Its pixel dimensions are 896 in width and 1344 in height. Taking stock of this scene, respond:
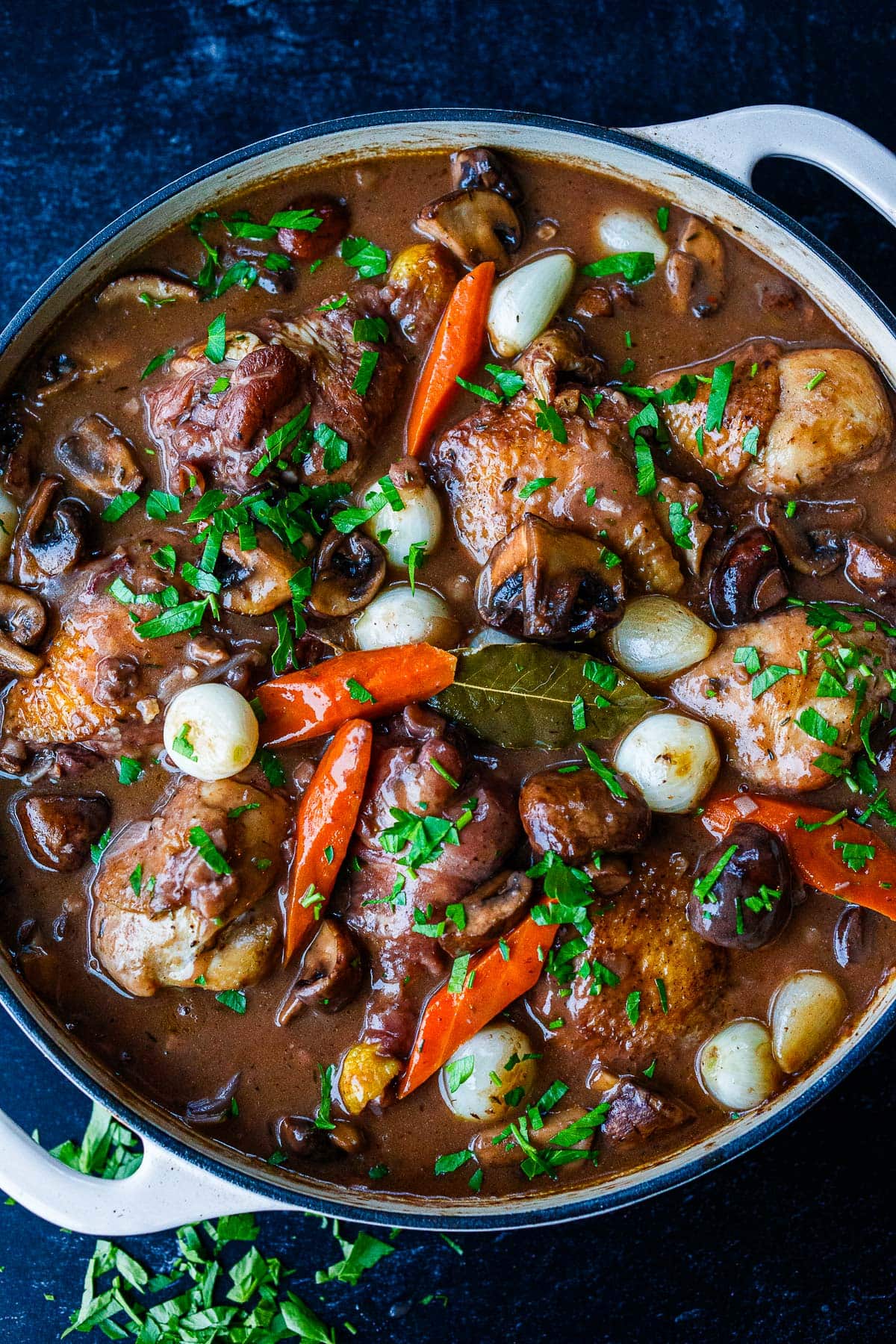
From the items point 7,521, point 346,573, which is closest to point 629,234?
point 346,573

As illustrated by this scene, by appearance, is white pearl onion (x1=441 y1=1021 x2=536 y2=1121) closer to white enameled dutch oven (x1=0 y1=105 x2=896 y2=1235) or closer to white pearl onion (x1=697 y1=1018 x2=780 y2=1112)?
white enameled dutch oven (x1=0 y1=105 x2=896 y2=1235)

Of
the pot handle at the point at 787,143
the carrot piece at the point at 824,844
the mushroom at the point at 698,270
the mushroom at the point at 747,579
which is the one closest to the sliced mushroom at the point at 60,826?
the carrot piece at the point at 824,844

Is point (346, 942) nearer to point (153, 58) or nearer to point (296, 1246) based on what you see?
point (296, 1246)

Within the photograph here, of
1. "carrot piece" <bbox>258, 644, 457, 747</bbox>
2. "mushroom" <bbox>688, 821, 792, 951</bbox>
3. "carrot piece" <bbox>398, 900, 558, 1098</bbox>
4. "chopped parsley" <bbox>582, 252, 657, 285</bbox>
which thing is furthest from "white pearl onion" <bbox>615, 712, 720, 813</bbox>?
"chopped parsley" <bbox>582, 252, 657, 285</bbox>

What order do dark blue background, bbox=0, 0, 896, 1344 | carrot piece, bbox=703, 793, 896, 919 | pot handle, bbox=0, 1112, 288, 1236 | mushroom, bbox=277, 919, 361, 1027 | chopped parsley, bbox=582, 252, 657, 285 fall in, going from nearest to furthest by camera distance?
pot handle, bbox=0, 1112, 288, 1236 < mushroom, bbox=277, 919, 361, 1027 < carrot piece, bbox=703, 793, 896, 919 < chopped parsley, bbox=582, 252, 657, 285 < dark blue background, bbox=0, 0, 896, 1344

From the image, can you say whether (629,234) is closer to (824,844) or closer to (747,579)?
(747,579)

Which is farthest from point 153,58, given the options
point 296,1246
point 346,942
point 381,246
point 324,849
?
point 296,1246
